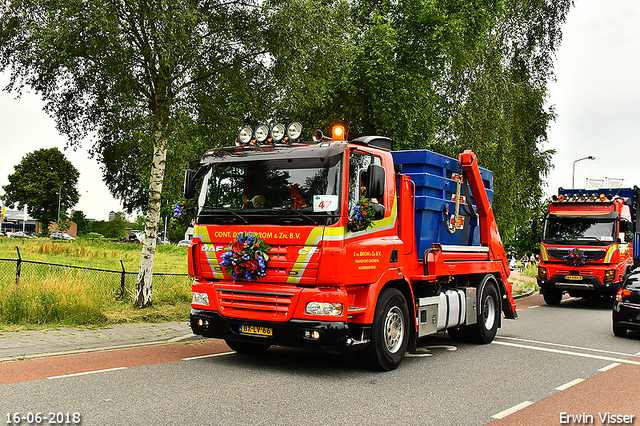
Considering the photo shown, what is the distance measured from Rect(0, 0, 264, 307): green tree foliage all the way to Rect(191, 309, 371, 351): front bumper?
4956mm

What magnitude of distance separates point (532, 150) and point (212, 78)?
19.0m

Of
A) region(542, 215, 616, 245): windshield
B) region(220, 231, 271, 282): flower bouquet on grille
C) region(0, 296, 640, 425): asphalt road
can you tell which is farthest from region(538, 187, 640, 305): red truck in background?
region(220, 231, 271, 282): flower bouquet on grille

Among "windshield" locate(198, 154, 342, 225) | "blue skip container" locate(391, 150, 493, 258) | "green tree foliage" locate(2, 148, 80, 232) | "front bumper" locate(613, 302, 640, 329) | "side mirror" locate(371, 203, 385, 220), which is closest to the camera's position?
"windshield" locate(198, 154, 342, 225)

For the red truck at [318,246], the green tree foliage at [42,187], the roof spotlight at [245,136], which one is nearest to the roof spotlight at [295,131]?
the red truck at [318,246]

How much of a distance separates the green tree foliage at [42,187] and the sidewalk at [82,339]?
68.0m

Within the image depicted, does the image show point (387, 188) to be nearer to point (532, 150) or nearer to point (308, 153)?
point (308, 153)

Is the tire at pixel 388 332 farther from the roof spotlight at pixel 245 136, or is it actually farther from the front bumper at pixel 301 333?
the roof spotlight at pixel 245 136

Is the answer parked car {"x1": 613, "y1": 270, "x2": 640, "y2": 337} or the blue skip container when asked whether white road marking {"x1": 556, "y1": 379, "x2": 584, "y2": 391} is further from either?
parked car {"x1": 613, "y1": 270, "x2": 640, "y2": 337}

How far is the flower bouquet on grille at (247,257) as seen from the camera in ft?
23.2

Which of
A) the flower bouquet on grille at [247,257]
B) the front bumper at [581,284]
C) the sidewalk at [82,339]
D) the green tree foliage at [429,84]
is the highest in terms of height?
the green tree foliage at [429,84]

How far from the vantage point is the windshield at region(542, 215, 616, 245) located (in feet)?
55.3

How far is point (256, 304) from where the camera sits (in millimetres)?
7230

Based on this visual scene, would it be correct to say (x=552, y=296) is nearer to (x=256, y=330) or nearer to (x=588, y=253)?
(x=588, y=253)

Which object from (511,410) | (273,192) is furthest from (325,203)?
(511,410)
